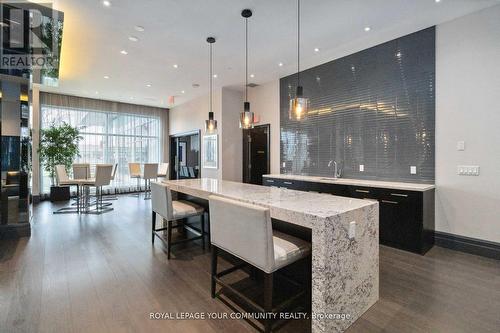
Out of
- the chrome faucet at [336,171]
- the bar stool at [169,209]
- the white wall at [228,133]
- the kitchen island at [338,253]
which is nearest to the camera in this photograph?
the kitchen island at [338,253]

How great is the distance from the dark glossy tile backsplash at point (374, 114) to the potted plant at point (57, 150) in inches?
249

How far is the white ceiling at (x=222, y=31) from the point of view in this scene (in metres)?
3.10

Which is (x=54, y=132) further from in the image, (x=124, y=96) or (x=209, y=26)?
(x=209, y=26)

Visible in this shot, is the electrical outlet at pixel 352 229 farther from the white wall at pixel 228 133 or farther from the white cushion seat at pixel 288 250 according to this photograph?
the white wall at pixel 228 133

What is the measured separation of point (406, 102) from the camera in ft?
12.5

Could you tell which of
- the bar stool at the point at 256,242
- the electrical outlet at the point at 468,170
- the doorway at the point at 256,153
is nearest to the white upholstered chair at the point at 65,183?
the doorway at the point at 256,153

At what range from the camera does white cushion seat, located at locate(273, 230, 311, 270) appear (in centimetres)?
181

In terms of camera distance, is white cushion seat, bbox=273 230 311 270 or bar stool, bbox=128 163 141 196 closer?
white cushion seat, bbox=273 230 311 270

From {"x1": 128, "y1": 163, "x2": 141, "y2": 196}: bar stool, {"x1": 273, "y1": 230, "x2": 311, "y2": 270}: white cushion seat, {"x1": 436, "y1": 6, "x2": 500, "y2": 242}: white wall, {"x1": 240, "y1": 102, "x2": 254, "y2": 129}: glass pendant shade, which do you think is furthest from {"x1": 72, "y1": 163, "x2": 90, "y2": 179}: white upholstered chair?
{"x1": 436, "y1": 6, "x2": 500, "y2": 242}: white wall

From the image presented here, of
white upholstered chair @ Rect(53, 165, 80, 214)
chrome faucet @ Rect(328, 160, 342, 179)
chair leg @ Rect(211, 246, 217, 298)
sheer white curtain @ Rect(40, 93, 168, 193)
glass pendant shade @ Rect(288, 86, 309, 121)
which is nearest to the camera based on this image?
chair leg @ Rect(211, 246, 217, 298)

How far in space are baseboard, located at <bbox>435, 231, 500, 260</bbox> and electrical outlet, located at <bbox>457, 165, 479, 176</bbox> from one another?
0.86m

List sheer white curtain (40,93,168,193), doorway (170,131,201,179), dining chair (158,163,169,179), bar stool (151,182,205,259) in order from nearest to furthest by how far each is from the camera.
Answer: bar stool (151,182,205,259), sheer white curtain (40,93,168,193), doorway (170,131,201,179), dining chair (158,163,169,179)

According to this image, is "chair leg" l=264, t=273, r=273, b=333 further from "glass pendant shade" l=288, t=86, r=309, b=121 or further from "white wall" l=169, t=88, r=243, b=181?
"white wall" l=169, t=88, r=243, b=181

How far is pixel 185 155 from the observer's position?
29.0 feet
